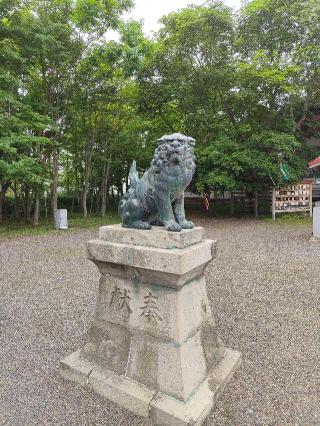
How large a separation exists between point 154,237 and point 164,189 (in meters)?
0.35

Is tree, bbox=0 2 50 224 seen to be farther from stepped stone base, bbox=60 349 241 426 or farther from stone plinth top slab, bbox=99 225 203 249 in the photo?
stepped stone base, bbox=60 349 241 426

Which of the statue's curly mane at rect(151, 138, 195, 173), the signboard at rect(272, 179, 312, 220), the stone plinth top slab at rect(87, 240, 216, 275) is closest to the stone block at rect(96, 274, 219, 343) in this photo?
the stone plinth top slab at rect(87, 240, 216, 275)

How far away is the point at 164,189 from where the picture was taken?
220cm

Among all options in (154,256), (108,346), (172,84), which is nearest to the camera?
(154,256)

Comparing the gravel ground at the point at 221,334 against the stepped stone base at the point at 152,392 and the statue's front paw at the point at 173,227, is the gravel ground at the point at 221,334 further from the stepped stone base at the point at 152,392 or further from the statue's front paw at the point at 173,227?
the statue's front paw at the point at 173,227

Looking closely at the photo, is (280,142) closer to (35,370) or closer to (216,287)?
(216,287)

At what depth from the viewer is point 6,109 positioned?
30.0 feet

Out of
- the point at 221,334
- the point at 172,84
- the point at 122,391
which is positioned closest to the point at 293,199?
the point at 172,84

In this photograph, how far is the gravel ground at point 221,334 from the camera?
85.8 inches

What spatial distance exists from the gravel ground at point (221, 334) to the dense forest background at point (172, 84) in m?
5.07

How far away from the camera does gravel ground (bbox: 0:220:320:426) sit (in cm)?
218

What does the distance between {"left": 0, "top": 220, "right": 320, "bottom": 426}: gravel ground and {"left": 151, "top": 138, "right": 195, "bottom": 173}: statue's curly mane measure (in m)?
1.78

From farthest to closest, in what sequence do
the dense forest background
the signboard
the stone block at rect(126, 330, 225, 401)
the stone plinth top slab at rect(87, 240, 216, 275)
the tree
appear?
1. the signboard
2. the dense forest background
3. the tree
4. the stone block at rect(126, 330, 225, 401)
5. the stone plinth top slab at rect(87, 240, 216, 275)

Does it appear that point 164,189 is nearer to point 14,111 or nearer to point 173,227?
point 173,227
